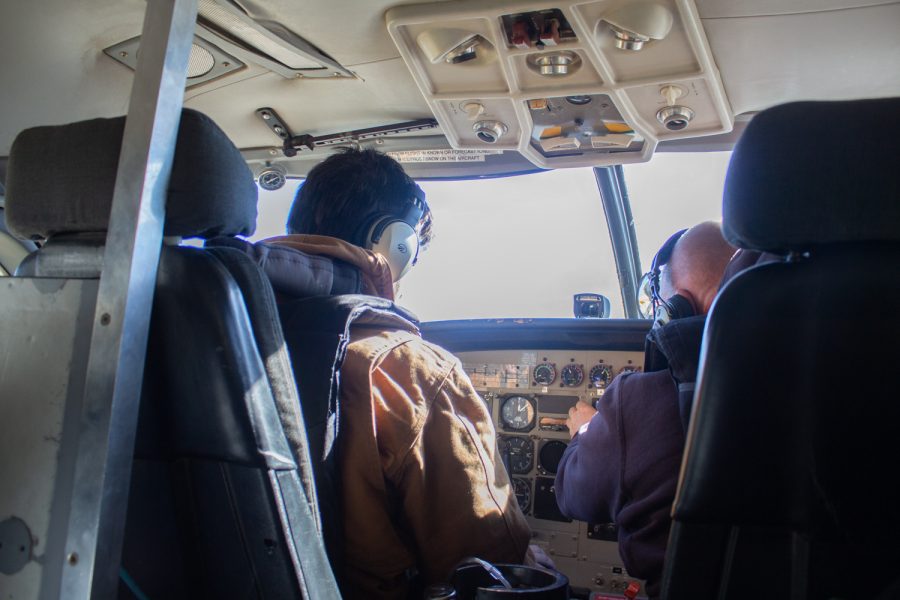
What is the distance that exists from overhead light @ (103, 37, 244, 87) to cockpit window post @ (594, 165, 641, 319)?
1.40 m

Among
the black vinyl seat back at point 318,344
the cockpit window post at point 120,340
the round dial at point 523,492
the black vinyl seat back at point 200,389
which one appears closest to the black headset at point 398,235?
the black vinyl seat back at point 318,344

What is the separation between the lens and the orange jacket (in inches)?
54.7

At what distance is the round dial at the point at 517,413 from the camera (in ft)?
9.78

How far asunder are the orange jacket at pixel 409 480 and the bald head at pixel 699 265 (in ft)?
2.11

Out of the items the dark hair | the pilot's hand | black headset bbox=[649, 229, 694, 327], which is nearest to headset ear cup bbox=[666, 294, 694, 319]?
black headset bbox=[649, 229, 694, 327]

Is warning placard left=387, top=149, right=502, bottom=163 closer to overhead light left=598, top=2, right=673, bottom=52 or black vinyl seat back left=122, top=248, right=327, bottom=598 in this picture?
overhead light left=598, top=2, right=673, bottom=52

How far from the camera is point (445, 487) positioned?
1437mm

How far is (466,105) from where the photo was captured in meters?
2.24

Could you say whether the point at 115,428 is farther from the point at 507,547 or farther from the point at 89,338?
the point at 507,547

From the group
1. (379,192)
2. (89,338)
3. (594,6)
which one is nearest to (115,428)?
(89,338)

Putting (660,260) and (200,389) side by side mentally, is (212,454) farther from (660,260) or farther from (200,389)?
(660,260)

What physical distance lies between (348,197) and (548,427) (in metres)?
1.51

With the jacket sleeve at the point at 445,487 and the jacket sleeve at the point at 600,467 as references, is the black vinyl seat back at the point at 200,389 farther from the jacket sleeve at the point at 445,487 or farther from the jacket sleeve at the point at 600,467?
the jacket sleeve at the point at 600,467

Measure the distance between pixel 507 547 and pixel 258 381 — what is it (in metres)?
0.64
